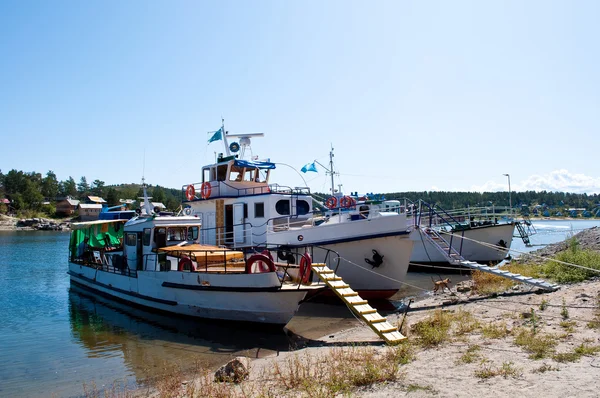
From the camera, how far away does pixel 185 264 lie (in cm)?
1358

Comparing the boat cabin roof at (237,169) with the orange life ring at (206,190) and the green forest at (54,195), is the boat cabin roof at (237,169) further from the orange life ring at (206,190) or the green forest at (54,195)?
the green forest at (54,195)

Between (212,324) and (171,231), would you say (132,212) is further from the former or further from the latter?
(212,324)

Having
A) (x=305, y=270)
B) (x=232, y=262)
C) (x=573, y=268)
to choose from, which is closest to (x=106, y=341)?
(x=232, y=262)

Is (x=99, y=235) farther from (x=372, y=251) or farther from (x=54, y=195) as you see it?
(x=54, y=195)

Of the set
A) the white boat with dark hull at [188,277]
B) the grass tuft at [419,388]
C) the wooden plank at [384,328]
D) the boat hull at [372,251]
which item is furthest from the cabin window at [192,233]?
the grass tuft at [419,388]

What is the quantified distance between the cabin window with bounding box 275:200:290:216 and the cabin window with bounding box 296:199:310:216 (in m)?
0.58

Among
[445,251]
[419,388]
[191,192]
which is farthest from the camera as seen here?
[191,192]

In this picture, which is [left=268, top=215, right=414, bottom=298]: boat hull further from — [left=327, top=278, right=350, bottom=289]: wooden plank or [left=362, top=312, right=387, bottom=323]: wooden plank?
[left=362, top=312, right=387, bottom=323]: wooden plank

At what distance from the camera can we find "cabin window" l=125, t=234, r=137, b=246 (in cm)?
1652

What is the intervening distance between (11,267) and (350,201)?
2204 centimetres

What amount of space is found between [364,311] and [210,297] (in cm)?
486

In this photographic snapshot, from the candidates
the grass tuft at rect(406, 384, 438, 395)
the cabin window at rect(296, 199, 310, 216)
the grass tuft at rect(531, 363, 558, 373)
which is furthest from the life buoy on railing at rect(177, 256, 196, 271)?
the grass tuft at rect(531, 363, 558, 373)

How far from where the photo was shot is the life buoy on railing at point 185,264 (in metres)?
13.4

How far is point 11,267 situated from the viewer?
27438 millimetres
